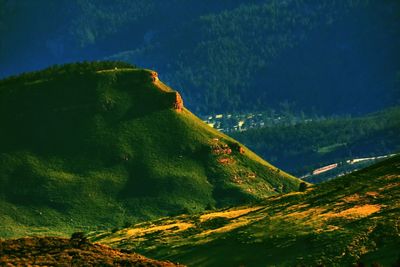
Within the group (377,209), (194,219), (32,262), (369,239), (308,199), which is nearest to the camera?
(32,262)

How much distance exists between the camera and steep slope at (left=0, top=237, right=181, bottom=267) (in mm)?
86250

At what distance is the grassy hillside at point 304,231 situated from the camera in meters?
116

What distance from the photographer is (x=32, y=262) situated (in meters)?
85.9

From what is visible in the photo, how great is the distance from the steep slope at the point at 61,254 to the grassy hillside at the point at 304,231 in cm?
2833

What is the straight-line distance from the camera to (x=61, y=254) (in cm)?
8856

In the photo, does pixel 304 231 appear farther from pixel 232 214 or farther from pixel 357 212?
pixel 232 214

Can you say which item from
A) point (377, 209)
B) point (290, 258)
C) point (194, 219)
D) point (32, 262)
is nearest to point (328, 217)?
point (377, 209)

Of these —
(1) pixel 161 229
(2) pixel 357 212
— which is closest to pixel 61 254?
(2) pixel 357 212

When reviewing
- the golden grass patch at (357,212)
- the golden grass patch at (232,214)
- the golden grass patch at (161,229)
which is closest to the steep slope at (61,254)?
the golden grass patch at (357,212)

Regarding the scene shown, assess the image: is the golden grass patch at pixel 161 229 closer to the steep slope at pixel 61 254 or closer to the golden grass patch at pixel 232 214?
the golden grass patch at pixel 232 214

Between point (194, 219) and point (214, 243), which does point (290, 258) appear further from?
point (194, 219)

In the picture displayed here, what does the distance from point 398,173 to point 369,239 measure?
30.4 m

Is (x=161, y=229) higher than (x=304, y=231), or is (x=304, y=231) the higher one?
(x=161, y=229)

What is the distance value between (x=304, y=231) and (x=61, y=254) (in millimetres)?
46230
